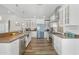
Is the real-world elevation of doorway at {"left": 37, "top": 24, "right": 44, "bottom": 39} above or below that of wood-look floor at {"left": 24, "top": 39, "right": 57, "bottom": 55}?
above

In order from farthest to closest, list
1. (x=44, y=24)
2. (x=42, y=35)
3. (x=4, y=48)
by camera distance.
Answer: (x=44, y=24) < (x=42, y=35) < (x=4, y=48)

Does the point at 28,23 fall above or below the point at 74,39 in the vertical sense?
above

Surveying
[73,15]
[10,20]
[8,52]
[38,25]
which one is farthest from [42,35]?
[8,52]

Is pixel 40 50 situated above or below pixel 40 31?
below

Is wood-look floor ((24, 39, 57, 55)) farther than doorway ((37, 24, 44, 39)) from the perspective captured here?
No

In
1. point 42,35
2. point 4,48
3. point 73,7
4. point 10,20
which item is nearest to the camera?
point 4,48

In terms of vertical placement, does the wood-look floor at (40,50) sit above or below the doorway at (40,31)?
below

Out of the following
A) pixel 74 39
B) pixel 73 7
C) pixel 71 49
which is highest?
pixel 73 7

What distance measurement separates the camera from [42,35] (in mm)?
14344

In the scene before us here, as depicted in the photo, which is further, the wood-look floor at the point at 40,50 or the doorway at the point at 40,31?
the doorway at the point at 40,31

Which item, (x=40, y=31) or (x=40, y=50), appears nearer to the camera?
(x=40, y=50)
